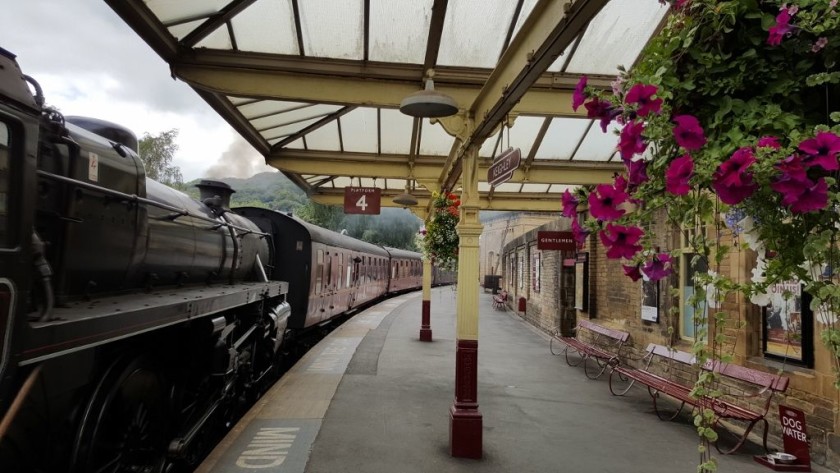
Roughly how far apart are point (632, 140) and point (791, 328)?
17.3ft

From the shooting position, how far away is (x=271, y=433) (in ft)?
17.5

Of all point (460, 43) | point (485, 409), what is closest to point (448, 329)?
point (485, 409)

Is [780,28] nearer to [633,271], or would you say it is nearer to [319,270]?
[633,271]

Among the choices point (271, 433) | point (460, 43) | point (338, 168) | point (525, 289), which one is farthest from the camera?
point (525, 289)

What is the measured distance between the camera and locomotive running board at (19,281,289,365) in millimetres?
2223

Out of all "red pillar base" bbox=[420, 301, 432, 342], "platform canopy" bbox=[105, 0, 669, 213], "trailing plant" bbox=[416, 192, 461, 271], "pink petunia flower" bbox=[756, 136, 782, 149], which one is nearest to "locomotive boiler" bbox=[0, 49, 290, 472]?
"platform canopy" bbox=[105, 0, 669, 213]

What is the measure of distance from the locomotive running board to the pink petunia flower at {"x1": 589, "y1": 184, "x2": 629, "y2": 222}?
2.25 metres

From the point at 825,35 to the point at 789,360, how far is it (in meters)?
5.21

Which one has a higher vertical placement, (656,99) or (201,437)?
(656,99)

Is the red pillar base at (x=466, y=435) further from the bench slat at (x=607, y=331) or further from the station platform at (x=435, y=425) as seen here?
the bench slat at (x=607, y=331)

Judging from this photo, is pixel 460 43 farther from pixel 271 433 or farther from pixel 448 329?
pixel 448 329

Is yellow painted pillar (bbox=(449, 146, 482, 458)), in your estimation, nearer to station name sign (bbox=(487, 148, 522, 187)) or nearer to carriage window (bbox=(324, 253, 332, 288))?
station name sign (bbox=(487, 148, 522, 187))

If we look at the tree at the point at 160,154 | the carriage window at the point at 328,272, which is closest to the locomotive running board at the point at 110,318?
the carriage window at the point at 328,272

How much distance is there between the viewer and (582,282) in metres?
11.5
